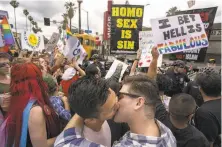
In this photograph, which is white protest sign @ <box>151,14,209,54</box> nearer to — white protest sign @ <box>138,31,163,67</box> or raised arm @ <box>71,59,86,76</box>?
white protest sign @ <box>138,31,163,67</box>

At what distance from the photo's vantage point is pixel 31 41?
8297 millimetres

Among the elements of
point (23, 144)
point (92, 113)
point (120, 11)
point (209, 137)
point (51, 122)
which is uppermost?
point (120, 11)

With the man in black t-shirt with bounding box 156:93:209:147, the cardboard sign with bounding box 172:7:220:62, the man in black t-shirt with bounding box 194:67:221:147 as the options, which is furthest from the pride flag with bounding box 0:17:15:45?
the man in black t-shirt with bounding box 156:93:209:147

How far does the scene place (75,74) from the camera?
4.81 m

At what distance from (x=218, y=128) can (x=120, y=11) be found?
602 cm

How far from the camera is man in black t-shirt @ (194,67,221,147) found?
235 centimetres

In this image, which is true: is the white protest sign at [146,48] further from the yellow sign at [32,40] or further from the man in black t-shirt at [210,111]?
the yellow sign at [32,40]

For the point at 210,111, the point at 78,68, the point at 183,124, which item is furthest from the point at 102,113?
the point at 78,68

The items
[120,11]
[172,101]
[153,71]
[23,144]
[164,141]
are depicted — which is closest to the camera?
[164,141]

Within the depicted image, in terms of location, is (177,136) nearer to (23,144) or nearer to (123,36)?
(23,144)

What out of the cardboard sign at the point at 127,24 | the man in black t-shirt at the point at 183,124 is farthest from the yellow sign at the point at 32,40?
the man in black t-shirt at the point at 183,124

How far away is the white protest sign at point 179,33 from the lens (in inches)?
136

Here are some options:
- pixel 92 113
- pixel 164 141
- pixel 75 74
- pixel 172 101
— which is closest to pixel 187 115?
pixel 172 101

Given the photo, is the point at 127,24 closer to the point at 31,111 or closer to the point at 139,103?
the point at 31,111
